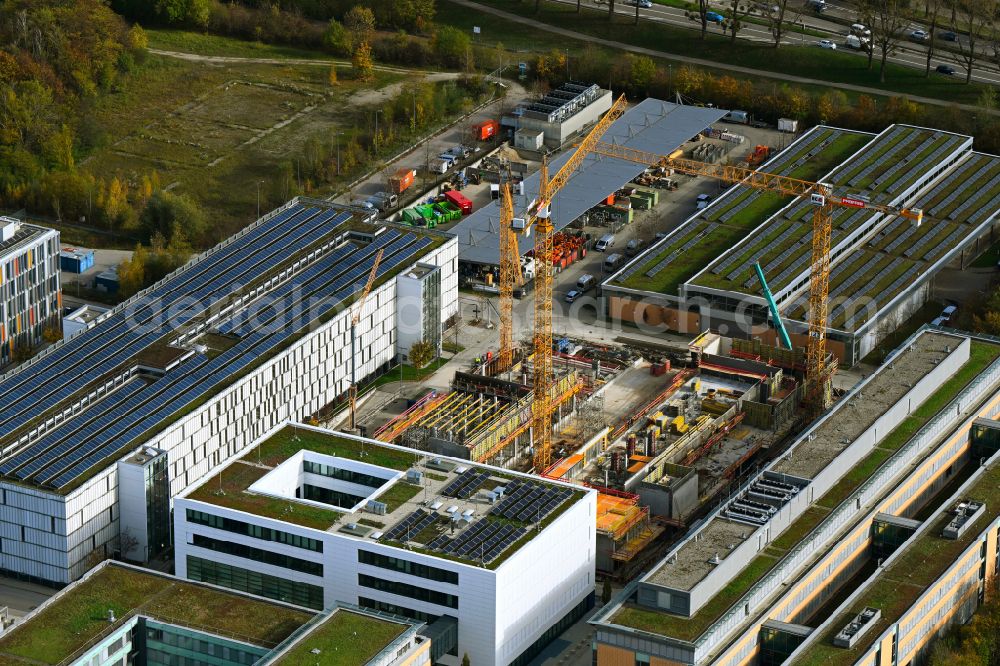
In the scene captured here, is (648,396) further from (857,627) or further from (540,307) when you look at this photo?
(857,627)

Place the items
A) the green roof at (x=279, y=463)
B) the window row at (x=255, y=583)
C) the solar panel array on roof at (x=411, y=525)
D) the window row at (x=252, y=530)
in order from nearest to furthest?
the solar panel array on roof at (x=411, y=525), the window row at (x=252, y=530), the window row at (x=255, y=583), the green roof at (x=279, y=463)

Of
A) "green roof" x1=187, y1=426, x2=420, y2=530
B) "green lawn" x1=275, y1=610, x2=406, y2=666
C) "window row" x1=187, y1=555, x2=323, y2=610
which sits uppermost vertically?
"green roof" x1=187, y1=426, x2=420, y2=530

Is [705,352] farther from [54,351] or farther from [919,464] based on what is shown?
[54,351]

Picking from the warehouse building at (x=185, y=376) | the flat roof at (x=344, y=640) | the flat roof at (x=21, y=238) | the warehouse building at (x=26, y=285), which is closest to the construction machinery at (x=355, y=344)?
the warehouse building at (x=185, y=376)

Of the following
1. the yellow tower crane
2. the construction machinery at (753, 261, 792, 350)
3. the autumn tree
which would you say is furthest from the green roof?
the construction machinery at (753, 261, 792, 350)

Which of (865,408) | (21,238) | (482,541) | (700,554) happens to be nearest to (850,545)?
(700,554)

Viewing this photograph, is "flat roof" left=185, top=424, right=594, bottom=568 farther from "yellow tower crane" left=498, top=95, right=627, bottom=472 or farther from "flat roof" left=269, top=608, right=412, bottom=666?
"yellow tower crane" left=498, top=95, right=627, bottom=472

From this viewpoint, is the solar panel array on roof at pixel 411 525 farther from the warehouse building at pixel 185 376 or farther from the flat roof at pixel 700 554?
the warehouse building at pixel 185 376
